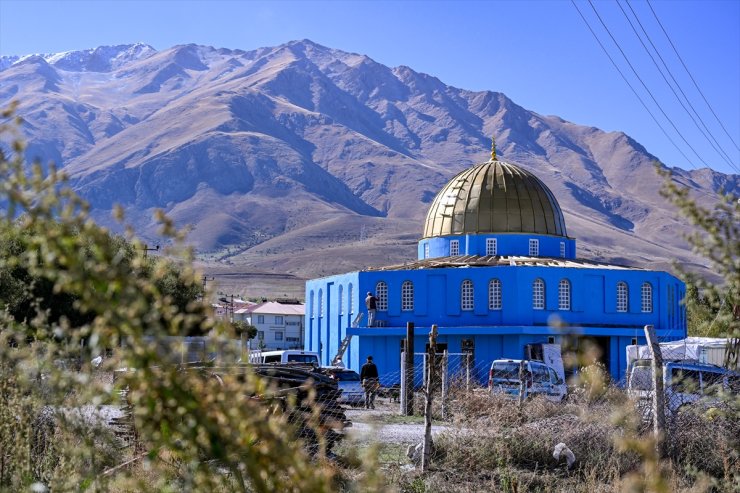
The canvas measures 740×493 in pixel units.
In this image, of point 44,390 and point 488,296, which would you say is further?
point 488,296

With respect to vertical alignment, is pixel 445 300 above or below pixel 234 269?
below

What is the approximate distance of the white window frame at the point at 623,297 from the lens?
42.2 meters

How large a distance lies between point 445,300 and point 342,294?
6.56 meters

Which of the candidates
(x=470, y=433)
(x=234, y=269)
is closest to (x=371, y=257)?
(x=234, y=269)

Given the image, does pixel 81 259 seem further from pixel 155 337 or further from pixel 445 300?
pixel 445 300

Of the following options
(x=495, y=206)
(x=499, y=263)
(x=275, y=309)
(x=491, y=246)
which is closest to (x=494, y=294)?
(x=499, y=263)

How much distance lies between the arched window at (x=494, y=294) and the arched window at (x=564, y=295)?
2775 millimetres

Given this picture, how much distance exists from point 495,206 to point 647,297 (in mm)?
8601

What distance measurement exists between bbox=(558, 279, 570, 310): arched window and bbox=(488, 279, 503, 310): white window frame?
2.76 metres

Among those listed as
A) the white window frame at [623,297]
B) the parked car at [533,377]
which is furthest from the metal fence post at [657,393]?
the white window frame at [623,297]

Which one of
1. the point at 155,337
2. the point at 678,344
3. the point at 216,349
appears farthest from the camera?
the point at 678,344

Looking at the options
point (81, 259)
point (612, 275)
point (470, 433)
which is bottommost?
point (470, 433)

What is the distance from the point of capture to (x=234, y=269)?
596 ft

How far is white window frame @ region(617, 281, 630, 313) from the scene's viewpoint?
1663 inches
